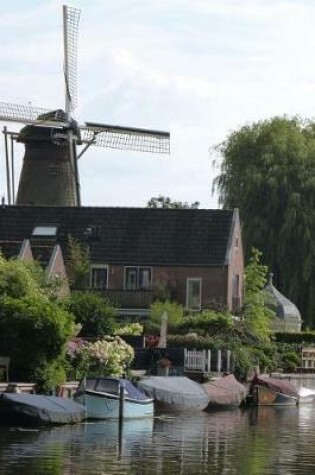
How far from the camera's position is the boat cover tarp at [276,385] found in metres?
56.9

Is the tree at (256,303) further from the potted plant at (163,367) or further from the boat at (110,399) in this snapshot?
the boat at (110,399)

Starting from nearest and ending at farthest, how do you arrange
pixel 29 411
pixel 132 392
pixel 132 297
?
pixel 29 411 < pixel 132 392 < pixel 132 297

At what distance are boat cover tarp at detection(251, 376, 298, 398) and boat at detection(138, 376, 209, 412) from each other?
686 cm

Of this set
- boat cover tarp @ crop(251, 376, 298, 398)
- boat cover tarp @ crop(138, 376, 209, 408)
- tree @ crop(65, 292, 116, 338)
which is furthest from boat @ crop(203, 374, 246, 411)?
tree @ crop(65, 292, 116, 338)

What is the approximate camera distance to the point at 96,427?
41094mm

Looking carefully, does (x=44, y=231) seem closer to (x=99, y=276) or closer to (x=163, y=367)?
(x=99, y=276)

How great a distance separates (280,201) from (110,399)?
148 feet

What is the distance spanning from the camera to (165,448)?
3653cm

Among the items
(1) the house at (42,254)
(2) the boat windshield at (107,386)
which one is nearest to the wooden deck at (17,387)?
(2) the boat windshield at (107,386)


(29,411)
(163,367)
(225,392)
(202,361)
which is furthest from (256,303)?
(29,411)

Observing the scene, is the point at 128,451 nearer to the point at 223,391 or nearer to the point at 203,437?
the point at 203,437

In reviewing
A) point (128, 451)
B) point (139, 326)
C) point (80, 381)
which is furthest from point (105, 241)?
point (128, 451)

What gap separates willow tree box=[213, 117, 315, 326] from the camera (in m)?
85.2

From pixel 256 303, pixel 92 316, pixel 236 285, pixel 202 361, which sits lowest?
pixel 202 361
